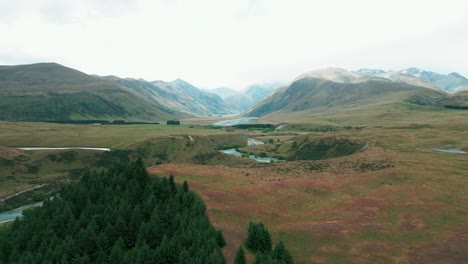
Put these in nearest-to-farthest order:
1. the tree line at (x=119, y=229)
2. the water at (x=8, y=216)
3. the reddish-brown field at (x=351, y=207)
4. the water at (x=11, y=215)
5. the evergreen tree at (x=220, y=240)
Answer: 1. the tree line at (x=119, y=229)
2. the evergreen tree at (x=220, y=240)
3. the reddish-brown field at (x=351, y=207)
4. the water at (x=8, y=216)
5. the water at (x=11, y=215)

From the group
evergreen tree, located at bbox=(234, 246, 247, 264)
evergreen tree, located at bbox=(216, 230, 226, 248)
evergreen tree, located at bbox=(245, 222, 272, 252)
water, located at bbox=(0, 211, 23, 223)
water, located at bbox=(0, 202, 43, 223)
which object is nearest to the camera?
evergreen tree, located at bbox=(234, 246, 247, 264)

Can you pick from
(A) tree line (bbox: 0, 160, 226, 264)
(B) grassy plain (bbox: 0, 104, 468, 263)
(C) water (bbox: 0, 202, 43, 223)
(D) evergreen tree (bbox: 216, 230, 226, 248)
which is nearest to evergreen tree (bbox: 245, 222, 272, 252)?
(B) grassy plain (bbox: 0, 104, 468, 263)

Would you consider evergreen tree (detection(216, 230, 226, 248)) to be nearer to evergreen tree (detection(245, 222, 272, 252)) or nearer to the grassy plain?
the grassy plain

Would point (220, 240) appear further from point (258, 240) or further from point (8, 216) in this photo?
point (8, 216)

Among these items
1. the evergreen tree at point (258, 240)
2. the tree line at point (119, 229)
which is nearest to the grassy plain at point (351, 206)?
the evergreen tree at point (258, 240)

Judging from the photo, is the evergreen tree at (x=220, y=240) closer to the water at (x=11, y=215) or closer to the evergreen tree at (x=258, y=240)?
the evergreen tree at (x=258, y=240)

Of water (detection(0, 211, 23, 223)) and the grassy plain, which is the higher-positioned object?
the grassy plain

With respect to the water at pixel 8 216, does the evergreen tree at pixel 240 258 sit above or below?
above

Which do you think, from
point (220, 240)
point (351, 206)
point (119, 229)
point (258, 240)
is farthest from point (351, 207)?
point (119, 229)
